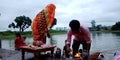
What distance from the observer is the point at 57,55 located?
9680mm

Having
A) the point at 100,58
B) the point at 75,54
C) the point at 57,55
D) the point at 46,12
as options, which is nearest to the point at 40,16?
the point at 46,12

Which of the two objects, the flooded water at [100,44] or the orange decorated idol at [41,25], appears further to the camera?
the flooded water at [100,44]

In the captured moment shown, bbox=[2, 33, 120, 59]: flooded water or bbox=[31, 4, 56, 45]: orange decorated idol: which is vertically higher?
bbox=[31, 4, 56, 45]: orange decorated idol

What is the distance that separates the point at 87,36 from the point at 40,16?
323cm

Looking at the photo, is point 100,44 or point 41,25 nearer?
point 41,25

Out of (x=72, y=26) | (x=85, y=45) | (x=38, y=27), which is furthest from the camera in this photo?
(x=38, y=27)

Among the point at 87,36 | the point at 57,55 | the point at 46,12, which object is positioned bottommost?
the point at 57,55

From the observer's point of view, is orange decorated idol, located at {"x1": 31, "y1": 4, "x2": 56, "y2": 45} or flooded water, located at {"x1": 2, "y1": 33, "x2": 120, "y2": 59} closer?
orange decorated idol, located at {"x1": 31, "y1": 4, "x2": 56, "y2": 45}

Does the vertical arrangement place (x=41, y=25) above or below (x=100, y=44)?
above

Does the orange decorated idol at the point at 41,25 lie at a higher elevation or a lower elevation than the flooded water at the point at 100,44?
higher

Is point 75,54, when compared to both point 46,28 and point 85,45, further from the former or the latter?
point 46,28

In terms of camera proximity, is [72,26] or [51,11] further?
[51,11]

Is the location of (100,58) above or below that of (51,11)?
below

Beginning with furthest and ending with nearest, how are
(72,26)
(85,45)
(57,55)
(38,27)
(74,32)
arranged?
(38,27) → (57,55) → (85,45) → (74,32) → (72,26)
